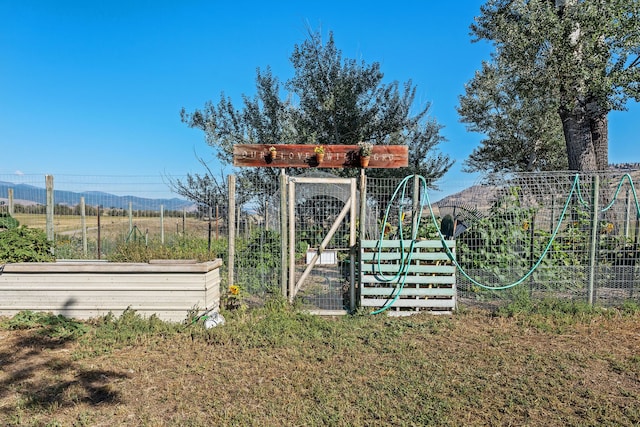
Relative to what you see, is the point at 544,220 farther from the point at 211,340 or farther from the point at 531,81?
the point at 211,340

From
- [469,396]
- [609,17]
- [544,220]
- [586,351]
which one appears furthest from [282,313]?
[609,17]

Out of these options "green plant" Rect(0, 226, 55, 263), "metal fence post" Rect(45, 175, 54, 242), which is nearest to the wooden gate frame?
"green plant" Rect(0, 226, 55, 263)

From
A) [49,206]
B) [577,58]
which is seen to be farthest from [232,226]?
[577,58]

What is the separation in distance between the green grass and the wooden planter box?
0.20 meters

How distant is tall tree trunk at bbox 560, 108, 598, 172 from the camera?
8414 mm

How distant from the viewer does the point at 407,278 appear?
5.21 metres

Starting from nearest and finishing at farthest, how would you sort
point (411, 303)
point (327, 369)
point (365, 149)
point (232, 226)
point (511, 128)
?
1. point (327, 369)
2. point (411, 303)
3. point (232, 226)
4. point (365, 149)
5. point (511, 128)

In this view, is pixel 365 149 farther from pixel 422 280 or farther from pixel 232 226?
pixel 232 226

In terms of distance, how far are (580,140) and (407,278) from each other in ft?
20.2

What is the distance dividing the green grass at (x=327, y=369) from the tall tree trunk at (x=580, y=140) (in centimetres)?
434

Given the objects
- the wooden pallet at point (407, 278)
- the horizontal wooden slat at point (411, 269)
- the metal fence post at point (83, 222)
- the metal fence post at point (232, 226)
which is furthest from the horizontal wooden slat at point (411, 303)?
the metal fence post at point (83, 222)

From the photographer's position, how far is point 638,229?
554cm

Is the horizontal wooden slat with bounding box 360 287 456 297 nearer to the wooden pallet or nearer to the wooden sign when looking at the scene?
the wooden pallet

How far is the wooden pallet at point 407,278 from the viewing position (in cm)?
518
